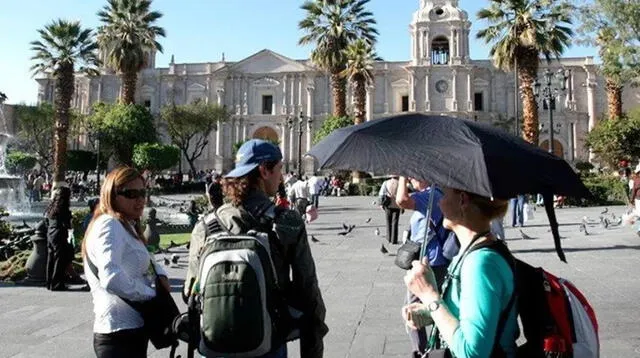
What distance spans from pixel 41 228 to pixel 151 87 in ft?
162

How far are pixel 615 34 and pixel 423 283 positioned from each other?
18413mm

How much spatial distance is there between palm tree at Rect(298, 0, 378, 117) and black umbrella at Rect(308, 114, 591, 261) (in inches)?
1256

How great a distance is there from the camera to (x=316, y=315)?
88.4 inches

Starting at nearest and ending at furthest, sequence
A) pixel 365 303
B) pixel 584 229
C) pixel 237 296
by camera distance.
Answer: pixel 237 296
pixel 365 303
pixel 584 229

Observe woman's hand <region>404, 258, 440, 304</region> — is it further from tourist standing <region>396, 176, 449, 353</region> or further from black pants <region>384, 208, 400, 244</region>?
black pants <region>384, 208, 400, 244</region>

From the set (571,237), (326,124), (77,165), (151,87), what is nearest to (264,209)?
(571,237)

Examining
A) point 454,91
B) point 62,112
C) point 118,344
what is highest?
point 454,91

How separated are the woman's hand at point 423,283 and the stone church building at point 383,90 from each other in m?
47.0

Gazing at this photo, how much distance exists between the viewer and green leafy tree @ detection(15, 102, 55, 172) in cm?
4031

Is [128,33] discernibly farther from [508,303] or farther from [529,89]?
[508,303]

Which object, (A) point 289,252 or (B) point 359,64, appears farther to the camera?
(B) point 359,64

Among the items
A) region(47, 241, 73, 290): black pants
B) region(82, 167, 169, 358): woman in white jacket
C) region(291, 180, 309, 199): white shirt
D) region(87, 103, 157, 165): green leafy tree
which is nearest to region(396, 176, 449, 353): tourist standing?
region(82, 167, 169, 358): woman in white jacket

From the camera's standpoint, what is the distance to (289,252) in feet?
7.22

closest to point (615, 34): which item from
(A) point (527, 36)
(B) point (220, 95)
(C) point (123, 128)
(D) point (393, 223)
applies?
(A) point (527, 36)
